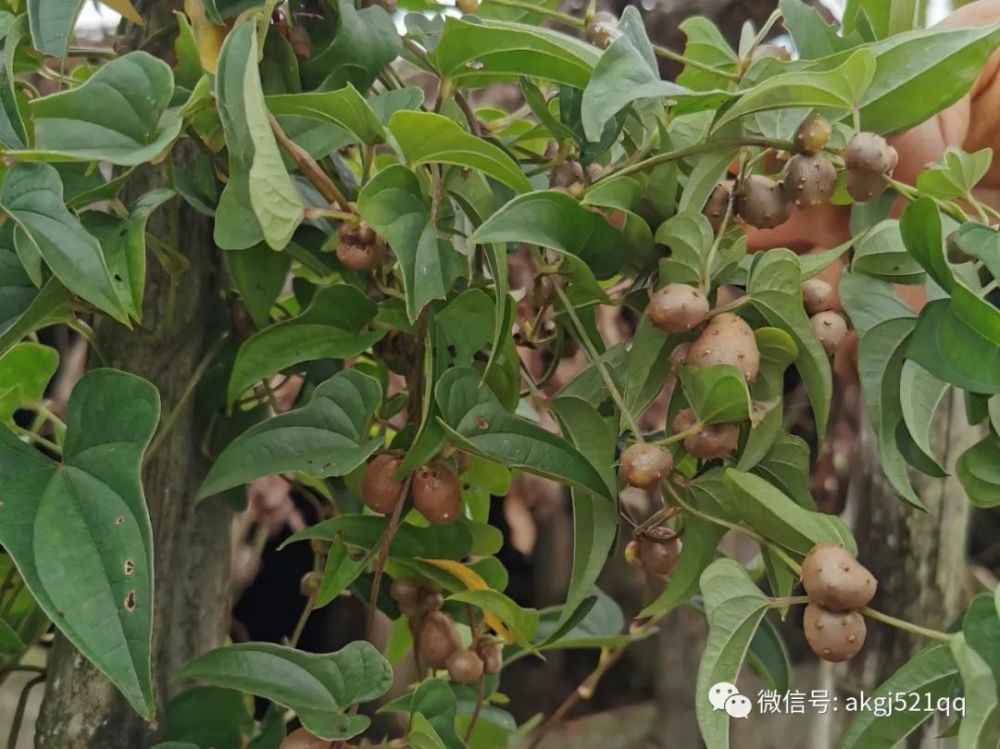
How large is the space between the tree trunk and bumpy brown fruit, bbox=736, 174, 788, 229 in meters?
0.42

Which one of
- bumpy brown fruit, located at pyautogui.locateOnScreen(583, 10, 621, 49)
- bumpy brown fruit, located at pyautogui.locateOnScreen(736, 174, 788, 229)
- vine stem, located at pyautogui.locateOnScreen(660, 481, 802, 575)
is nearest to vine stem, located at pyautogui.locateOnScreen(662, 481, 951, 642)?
vine stem, located at pyautogui.locateOnScreen(660, 481, 802, 575)

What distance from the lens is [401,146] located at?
407 mm

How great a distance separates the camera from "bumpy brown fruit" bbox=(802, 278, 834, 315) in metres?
0.45

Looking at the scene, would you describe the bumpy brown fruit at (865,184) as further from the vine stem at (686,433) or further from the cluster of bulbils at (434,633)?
the cluster of bulbils at (434,633)

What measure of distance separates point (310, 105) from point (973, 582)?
0.93m

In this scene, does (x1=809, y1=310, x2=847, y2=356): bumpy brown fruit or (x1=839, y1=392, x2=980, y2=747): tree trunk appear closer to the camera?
(x1=809, y1=310, x2=847, y2=356): bumpy brown fruit

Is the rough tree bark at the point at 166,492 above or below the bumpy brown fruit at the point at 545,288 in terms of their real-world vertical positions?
below

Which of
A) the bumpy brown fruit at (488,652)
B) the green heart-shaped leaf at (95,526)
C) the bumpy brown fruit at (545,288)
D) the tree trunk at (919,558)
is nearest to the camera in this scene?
the green heart-shaped leaf at (95,526)

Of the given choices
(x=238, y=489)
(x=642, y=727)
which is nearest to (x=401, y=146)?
(x=238, y=489)

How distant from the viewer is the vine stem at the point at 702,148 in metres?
0.41

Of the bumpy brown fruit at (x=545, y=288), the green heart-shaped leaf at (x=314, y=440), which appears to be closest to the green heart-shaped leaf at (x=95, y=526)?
the green heart-shaped leaf at (x=314, y=440)

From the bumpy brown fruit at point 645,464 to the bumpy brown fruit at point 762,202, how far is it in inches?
4.1

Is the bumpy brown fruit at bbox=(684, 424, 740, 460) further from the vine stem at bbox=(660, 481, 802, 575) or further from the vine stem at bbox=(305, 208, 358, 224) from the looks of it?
the vine stem at bbox=(305, 208, 358, 224)

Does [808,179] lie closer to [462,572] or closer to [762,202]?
[762,202]
